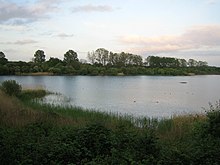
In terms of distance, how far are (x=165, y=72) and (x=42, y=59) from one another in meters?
59.7

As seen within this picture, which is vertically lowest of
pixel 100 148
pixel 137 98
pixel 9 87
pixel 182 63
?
pixel 137 98

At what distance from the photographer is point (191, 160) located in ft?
25.7

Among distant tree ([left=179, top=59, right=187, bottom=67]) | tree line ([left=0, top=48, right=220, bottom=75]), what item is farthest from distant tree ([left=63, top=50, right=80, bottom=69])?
distant tree ([left=179, top=59, right=187, bottom=67])

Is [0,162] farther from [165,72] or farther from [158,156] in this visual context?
[165,72]

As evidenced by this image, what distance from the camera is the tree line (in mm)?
120037

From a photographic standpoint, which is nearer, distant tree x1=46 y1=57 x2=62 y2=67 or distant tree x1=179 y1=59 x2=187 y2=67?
distant tree x1=46 y1=57 x2=62 y2=67

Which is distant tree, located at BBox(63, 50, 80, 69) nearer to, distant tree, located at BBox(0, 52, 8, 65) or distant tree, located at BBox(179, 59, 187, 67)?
distant tree, located at BBox(0, 52, 8, 65)

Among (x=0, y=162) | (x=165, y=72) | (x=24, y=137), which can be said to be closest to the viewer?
(x=0, y=162)

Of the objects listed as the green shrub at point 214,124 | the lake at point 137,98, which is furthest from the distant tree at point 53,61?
the green shrub at point 214,124

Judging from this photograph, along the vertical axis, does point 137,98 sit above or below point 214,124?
below

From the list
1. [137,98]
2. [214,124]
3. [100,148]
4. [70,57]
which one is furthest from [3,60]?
[100,148]

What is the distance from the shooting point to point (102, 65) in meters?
148

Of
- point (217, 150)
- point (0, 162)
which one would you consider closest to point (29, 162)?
point (0, 162)

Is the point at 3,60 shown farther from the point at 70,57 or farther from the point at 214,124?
the point at 214,124
